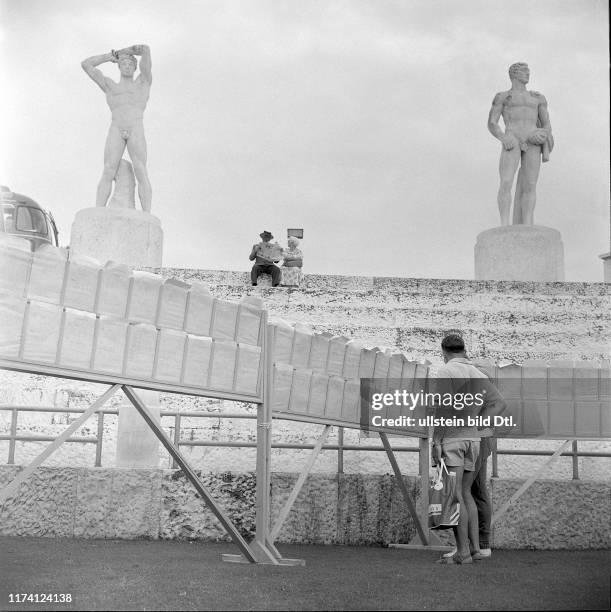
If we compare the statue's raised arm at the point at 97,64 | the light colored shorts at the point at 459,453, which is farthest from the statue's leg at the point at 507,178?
the light colored shorts at the point at 459,453

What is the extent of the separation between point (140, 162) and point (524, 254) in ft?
22.8

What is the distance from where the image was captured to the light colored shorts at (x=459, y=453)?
6.01 metres

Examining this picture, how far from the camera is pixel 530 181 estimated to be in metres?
18.0

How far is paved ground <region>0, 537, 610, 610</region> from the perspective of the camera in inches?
163

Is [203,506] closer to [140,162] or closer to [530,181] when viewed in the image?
[140,162]

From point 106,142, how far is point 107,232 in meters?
1.90

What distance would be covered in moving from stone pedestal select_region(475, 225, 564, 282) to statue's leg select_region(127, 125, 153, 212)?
6.14 meters

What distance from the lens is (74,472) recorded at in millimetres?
7609

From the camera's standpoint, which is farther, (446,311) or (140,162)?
(140,162)

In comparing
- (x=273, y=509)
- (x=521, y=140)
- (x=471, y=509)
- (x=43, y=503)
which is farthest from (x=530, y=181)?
(x=471, y=509)

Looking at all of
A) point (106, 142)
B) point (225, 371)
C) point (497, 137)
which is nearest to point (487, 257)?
point (497, 137)

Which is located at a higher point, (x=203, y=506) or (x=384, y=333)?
(x=384, y=333)

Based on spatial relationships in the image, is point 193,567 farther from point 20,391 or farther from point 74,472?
point 20,391

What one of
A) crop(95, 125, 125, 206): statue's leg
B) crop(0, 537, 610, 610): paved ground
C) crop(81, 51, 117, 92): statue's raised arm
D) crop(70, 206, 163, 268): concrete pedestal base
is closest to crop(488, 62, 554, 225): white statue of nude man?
crop(70, 206, 163, 268): concrete pedestal base
